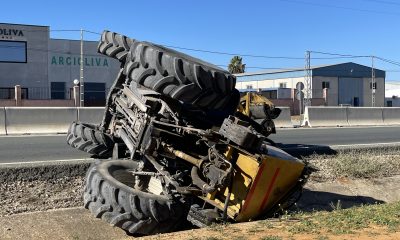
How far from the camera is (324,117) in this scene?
86.1 ft

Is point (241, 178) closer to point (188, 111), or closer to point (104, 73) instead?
point (188, 111)

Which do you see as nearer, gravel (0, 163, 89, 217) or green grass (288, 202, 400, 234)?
green grass (288, 202, 400, 234)

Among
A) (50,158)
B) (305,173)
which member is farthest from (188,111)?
(50,158)

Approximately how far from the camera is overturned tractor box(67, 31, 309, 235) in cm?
603

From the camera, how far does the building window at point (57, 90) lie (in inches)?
1891

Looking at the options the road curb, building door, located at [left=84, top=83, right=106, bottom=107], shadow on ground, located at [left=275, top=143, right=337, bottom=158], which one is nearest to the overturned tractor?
the road curb

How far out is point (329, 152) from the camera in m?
12.0

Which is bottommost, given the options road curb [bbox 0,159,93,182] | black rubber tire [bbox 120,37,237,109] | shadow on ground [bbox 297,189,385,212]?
shadow on ground [bbox 297,189,385,212]

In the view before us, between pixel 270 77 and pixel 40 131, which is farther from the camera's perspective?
pixel 270 77

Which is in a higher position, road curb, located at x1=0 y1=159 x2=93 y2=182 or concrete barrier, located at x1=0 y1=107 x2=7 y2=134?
concrete barrier, located at x1=0 y1=107 x2=7 y2=134

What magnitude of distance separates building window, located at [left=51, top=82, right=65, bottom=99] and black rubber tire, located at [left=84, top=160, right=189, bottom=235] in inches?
1710

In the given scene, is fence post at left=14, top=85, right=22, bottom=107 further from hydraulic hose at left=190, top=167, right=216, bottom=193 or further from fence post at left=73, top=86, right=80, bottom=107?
hydraulic hose at left=190, top=167, right=216, bottom=193

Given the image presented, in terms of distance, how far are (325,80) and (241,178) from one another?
6337 cm

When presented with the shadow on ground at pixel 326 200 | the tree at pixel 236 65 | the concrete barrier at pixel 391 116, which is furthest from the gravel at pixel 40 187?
the tree at pixel 236 65
